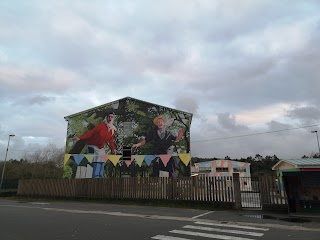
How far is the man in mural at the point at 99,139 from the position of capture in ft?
96.6

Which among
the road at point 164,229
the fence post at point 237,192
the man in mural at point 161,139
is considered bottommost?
the road at point 164,229

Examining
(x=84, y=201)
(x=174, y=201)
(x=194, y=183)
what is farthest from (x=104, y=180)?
(x=194, y=183)

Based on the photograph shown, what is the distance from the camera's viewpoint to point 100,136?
30188 millimetres

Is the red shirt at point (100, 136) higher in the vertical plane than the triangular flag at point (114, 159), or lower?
higher

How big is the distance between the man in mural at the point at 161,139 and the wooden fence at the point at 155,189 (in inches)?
295

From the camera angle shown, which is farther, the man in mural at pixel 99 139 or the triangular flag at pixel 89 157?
the triangular flag at pixel 89 157

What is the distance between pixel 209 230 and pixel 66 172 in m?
23.4

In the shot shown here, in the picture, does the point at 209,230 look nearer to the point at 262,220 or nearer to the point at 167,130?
the point at 262,220

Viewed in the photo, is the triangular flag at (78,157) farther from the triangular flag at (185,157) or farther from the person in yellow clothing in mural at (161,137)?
the triangular flag at (185,157)

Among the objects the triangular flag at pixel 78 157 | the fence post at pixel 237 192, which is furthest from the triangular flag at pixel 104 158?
the fence post at pixel 237 192

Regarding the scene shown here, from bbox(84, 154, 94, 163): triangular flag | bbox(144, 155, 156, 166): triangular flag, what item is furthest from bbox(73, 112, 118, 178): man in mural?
bbox(144, 155, 156, 166): triangular flag

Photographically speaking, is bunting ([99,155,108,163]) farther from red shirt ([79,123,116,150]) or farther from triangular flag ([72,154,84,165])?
triangular flag ([72,154,84,165])

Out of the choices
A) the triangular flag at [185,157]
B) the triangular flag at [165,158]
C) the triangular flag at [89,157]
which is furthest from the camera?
the triangular flag at [89,157]

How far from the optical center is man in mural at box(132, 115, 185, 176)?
27906 millimetres
